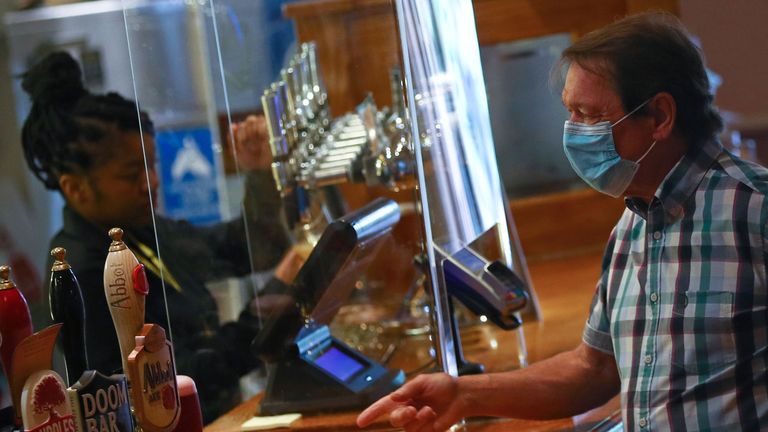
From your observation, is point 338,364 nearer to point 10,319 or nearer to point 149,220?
point 149,220

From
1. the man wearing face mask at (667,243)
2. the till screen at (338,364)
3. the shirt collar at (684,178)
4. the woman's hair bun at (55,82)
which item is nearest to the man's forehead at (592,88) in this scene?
the man wearing face mask at (667,243)

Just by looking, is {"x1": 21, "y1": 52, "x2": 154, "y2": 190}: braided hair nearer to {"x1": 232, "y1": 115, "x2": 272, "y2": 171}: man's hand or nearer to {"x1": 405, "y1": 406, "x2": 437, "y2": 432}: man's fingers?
{"x1": 232, "y1": 115, "x2": 272, "y2": 171}: man's hand

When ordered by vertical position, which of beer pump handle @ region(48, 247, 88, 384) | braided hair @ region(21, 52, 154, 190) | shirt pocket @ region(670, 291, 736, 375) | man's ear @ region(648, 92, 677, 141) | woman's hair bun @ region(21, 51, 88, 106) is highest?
woman's hair bun @ region(21, 51, 88, 106)

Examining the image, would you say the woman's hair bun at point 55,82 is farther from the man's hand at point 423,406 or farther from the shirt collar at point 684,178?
the shirt collar at point 684,178

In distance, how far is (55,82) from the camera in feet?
7.00

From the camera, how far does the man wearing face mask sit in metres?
1.40

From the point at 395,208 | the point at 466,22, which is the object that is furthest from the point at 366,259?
the point at 466,22

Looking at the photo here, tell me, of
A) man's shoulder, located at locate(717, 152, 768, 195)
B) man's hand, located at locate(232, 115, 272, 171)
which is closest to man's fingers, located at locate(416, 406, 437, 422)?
man's shoulder, located at locate(717, 152, 768, 195)

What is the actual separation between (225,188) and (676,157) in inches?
46.1

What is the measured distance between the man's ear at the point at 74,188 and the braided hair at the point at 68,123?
0.01 metres

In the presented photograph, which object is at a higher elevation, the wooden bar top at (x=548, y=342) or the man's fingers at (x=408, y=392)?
the man's fingers at (x=408, y=392)

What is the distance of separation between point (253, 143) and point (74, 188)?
1.16 feet

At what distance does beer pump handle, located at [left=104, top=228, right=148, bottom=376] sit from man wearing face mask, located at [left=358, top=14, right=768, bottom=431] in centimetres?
Answer: 38

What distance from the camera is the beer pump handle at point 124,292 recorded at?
1.17 metres
